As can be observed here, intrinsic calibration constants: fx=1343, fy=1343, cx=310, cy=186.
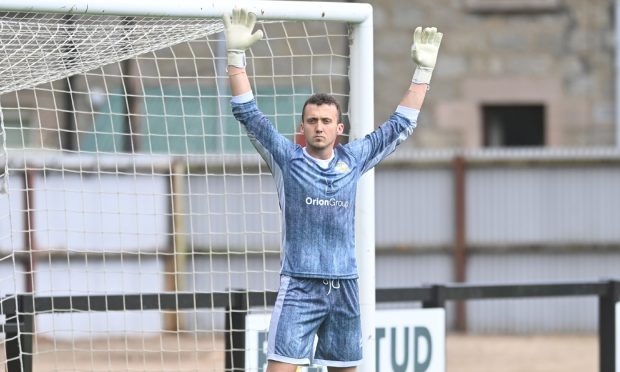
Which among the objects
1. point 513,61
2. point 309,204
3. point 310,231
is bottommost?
point 310,231

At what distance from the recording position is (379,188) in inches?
587

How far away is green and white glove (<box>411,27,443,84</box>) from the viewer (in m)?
6.01

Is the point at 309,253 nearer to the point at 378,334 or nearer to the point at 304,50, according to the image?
the point at 378,334

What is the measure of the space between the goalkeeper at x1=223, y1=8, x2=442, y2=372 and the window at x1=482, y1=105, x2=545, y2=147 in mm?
13297

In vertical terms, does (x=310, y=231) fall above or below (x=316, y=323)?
above

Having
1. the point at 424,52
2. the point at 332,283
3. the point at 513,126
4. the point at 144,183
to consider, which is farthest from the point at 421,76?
the point at 513,126

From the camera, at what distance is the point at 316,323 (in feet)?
18.3

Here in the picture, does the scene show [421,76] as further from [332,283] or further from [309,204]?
[332,283]

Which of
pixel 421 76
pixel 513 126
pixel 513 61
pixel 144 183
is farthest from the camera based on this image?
pixel 513 126

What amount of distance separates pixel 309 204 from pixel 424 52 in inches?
37.6

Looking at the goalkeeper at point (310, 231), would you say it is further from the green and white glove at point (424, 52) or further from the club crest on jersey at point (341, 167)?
the green and white glove at point (424, 52)

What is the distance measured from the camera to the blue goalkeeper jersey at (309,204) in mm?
5566

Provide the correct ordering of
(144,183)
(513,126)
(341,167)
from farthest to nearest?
(513,126), (144,183), (341,167)

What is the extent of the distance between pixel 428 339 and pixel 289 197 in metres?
2.51
